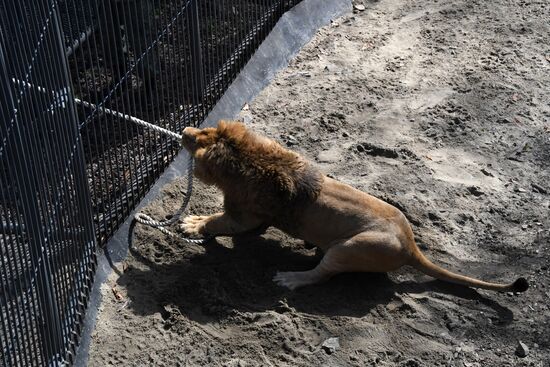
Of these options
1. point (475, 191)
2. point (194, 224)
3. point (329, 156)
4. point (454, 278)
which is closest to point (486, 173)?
point (475, 191)

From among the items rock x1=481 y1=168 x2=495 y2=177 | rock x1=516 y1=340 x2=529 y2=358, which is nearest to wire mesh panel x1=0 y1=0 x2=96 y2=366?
rock x1=516 y1=340 x2=529 y2=358

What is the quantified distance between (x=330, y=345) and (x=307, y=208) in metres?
1.07

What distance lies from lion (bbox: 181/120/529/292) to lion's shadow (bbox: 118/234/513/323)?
0.13 metres

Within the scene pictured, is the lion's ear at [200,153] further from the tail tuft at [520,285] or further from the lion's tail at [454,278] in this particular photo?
the tail tuft at [520,285]

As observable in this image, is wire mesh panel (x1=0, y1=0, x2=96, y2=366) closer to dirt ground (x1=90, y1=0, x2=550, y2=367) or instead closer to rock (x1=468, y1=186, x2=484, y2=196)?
dirt ground (x1=90, y1=0, x2=550, y2=367)

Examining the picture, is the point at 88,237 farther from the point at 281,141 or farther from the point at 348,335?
the point at 281,141

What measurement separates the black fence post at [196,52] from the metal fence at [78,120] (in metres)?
0.01

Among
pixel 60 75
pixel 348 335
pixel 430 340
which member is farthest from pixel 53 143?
pixel 430 340

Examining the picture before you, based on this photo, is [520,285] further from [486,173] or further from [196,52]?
[196,52]

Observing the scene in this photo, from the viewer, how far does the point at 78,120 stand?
6.22m

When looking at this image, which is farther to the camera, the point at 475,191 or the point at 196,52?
the point at 196,52

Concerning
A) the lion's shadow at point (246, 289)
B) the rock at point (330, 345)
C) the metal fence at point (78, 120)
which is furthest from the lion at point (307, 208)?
the metal fence at point (78, 120)

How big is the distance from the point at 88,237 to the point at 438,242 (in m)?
2.71

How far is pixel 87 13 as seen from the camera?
6680 mm
